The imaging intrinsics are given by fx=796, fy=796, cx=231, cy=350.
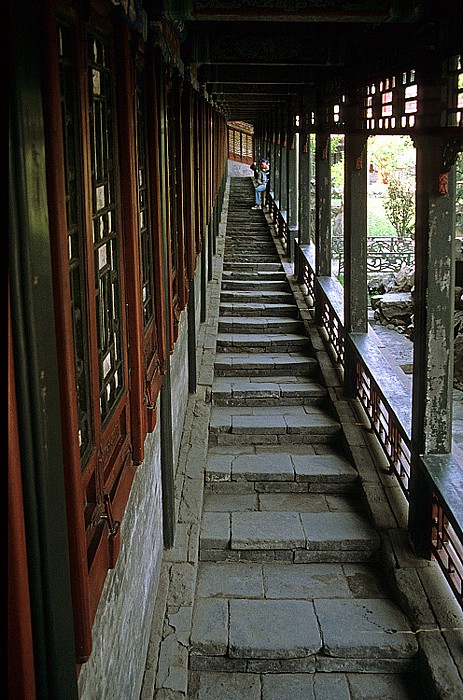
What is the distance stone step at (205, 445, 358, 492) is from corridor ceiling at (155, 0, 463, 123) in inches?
162

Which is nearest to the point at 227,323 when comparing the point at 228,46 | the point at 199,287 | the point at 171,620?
the point at 199,287

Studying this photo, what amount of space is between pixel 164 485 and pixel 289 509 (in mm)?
1873

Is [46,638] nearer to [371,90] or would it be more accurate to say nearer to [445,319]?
[445,319]

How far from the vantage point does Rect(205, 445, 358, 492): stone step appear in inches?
336

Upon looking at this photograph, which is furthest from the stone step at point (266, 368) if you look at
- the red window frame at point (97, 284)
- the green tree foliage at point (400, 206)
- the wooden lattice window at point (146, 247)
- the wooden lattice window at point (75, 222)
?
the green tree foliage at point (400, 206)

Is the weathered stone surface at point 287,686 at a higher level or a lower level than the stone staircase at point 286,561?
lower

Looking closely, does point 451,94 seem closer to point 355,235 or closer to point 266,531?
point 355,235

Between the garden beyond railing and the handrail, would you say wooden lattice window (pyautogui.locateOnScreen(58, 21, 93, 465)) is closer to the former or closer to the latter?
the handrail

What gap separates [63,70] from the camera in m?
2.76

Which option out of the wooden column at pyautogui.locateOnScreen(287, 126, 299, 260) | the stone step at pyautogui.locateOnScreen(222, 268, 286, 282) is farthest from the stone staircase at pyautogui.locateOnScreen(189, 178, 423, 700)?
the wooden column at pyautogui.locateOnScreen(287, 126, 299, 260)

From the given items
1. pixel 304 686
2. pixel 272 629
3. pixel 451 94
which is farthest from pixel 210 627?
pixel 451 94

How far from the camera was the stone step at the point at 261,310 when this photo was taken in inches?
535

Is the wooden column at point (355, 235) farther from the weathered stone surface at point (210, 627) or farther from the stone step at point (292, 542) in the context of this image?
the weathered stone surface at point (210, 627)

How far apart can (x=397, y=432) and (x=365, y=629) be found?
2156 millimetres
